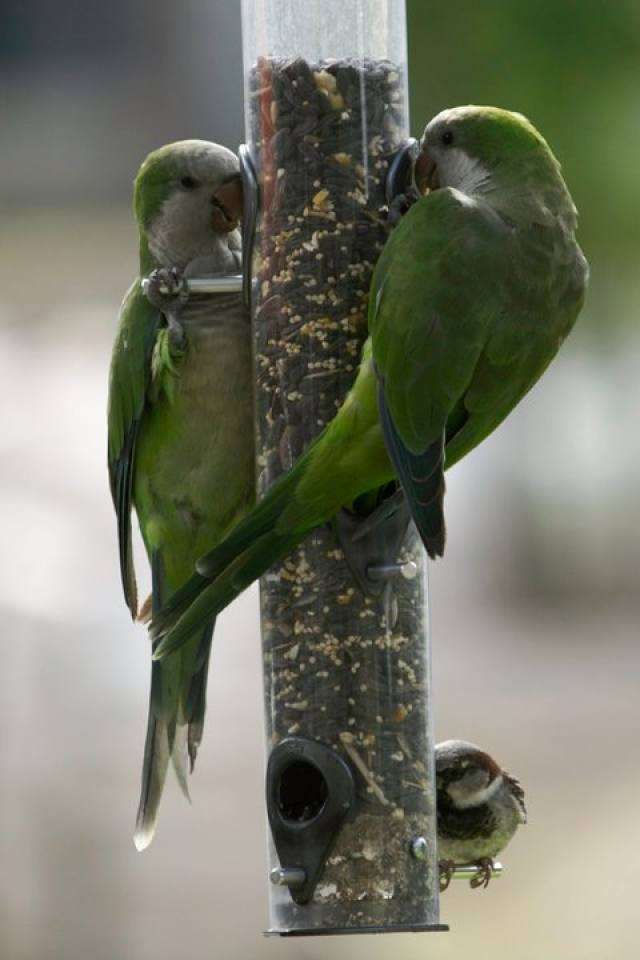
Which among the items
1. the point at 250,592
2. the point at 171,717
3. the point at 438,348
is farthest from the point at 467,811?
the point at 250,592

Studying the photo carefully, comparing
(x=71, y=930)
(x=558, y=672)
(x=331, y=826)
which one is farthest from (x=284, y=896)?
(x=558, y=672)

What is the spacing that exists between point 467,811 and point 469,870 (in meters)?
0.15

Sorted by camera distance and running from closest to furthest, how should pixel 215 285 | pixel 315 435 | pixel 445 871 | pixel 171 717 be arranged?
1. pixel 315 435
2. pixel 445 871
3. pixel 215 285
4. pixel 171 717

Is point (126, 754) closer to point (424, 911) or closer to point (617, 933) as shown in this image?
point (617, 933)

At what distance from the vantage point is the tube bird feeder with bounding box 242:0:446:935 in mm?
4875

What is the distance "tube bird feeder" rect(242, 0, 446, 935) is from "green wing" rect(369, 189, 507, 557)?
233 mm

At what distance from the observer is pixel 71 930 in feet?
37.8

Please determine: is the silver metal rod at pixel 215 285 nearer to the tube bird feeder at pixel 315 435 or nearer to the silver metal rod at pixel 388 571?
the tube bird feeder at pixel 315 435

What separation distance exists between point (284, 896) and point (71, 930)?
697 centimetres

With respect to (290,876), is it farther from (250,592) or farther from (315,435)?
Answer: (250,592)

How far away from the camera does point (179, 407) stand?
17.6 feet

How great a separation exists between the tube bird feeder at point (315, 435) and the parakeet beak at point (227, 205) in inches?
4.3

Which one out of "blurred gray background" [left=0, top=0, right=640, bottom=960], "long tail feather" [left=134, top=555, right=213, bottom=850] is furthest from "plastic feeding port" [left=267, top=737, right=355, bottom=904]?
"blurred gray background" [left=0, top=0, right=640, bottom=960]

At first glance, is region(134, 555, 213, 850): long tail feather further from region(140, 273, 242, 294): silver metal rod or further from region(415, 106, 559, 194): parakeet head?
region(415, 106, 559, 194): parakeet head
